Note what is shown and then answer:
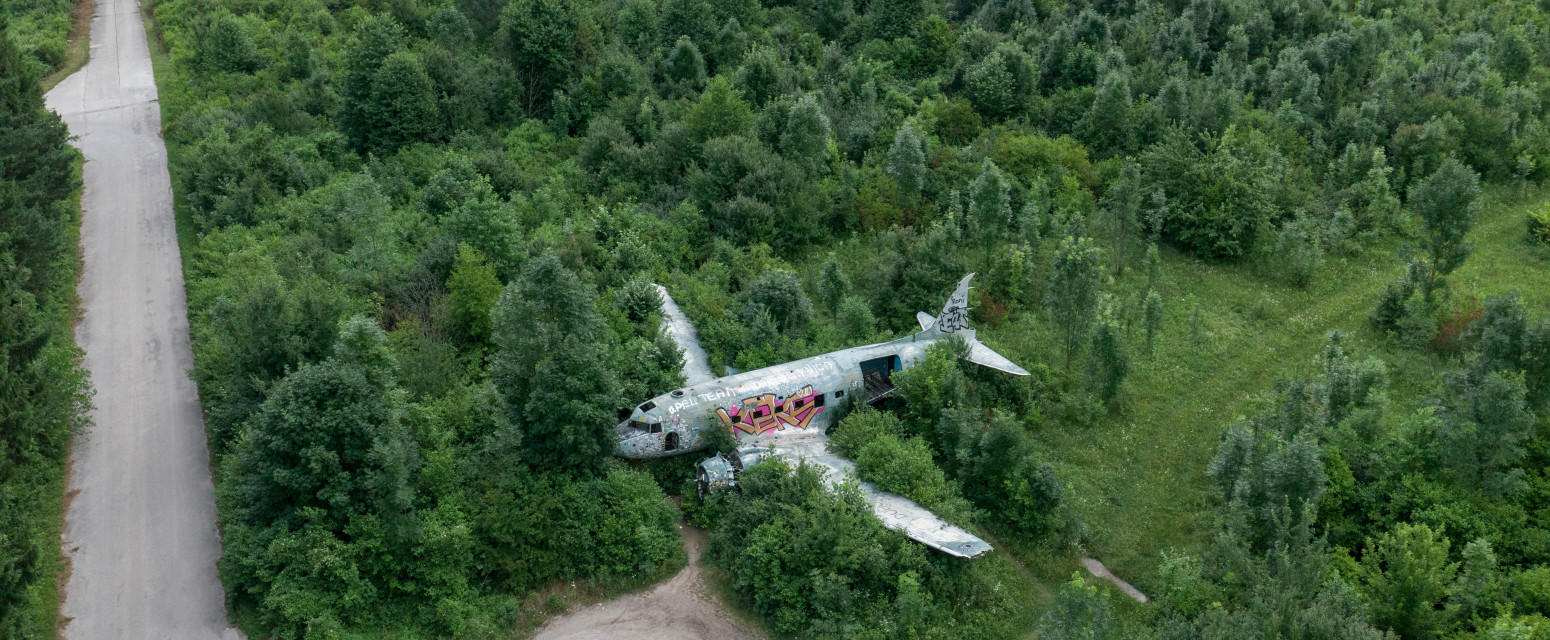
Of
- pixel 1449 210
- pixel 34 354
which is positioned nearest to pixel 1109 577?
pixel 1449 210

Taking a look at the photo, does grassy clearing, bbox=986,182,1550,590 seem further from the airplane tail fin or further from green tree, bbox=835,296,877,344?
green tree, bbox=835,296,877,344

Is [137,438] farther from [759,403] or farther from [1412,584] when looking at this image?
[1412,584]

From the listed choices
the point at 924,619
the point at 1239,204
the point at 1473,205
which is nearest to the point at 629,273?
the point at 924,619

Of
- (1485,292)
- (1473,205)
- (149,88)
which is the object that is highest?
(1473,205)

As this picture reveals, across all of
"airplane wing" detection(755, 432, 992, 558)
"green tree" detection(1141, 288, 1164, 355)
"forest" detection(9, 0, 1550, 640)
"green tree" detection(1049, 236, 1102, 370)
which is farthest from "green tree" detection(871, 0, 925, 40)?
"airplane wing" detection(755, 432, 992, 558)

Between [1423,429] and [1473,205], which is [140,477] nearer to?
[1423,429]

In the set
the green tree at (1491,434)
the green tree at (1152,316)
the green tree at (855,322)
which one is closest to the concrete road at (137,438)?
the green tree at (855,322)

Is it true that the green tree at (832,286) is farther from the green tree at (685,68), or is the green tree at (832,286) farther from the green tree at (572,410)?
the green tree at (685,68)
